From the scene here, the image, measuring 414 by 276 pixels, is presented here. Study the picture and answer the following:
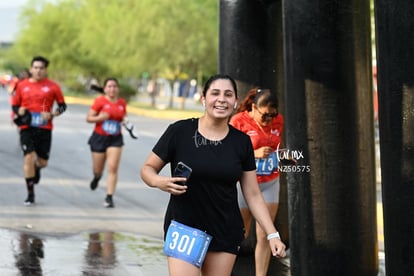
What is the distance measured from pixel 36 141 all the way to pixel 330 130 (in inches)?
246

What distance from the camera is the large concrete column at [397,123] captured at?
6.60 metres

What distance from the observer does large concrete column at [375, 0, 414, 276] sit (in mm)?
6598

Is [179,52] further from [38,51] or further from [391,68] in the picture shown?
[391,68]

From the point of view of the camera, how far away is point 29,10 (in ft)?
273

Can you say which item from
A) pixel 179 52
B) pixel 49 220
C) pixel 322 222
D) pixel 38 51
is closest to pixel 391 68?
pixel 322 222

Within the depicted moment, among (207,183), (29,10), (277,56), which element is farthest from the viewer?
(29,10)

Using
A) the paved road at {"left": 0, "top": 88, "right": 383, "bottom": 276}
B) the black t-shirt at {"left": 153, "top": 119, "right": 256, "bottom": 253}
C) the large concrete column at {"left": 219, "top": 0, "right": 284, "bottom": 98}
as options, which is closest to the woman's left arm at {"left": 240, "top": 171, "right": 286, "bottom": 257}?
the black t-shirt at {"left": 153, "top": 119, "right": 256, "bottom": 253}

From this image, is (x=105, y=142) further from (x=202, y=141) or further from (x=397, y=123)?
(x=202, y=141)

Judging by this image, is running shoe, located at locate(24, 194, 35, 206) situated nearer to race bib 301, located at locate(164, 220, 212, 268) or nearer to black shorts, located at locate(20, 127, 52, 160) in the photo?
black shorts, located at locate(20, 127, 52, 160)

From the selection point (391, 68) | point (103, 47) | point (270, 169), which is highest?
point (103, 47)

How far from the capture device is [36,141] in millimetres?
13164

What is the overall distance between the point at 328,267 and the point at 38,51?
7049cm

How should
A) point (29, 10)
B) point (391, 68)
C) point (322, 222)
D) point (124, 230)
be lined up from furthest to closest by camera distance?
1. point (29, 10)
2. point (124, 230)
3. point (322, 222)
4. point (391, 68)

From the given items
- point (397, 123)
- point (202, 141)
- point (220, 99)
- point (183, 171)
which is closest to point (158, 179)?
point (183, 171)
